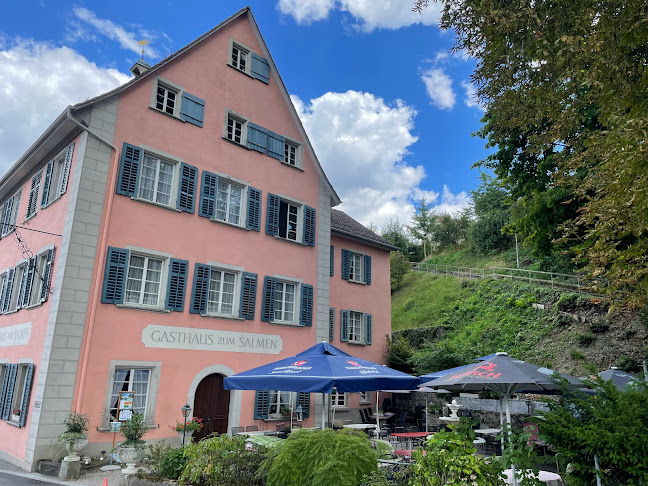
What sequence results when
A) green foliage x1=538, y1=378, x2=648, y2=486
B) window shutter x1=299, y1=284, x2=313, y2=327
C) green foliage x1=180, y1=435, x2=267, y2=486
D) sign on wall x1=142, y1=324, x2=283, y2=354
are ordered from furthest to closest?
window shutter x1=299, y1=284, x2=313, y2=327
sign on wall x1=142, y1=324, x2=283, y2=354
green foliage x1=180, y1=435, x2=267, y2=486
green foliage x1=538, y1=378, x2=648, y2=486

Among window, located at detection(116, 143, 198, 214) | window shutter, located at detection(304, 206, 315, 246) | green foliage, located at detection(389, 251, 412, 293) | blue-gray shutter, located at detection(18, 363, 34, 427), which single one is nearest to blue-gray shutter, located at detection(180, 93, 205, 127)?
window, located at detection(116, 143, 198, 214)

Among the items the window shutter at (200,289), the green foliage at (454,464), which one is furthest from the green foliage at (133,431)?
the green foliage at (454,464)

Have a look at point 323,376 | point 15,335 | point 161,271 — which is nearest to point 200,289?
point 161,271

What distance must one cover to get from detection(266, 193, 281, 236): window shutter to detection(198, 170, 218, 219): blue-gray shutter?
216 cm

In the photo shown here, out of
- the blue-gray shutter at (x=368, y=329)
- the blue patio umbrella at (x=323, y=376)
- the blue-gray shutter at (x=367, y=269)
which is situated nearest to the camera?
the blue patio umbrella at (x=323, y=376)

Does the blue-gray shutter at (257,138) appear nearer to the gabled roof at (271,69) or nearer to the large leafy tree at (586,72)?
the gabled roof at (271,69)

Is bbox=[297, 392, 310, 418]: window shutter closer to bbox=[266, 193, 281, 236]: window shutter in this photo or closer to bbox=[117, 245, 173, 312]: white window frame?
bbox=[266, 193, 281, 236]: window shutter

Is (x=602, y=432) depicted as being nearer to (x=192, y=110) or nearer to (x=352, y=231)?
(x=192, y=110)

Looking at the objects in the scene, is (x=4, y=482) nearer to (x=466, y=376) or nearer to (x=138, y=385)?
(x=138, y=385)

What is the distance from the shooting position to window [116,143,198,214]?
1323 cm

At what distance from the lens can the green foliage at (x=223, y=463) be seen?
730cm

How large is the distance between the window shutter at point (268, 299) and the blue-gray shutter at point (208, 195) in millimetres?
2887

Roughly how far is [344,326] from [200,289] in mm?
7945

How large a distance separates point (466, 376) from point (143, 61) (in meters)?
15.1
